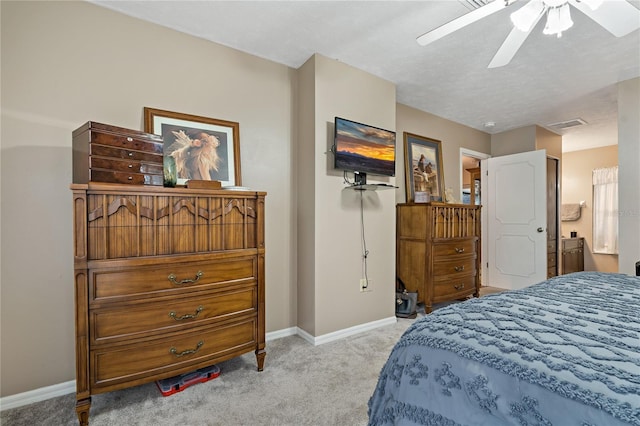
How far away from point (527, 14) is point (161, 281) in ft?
8.05

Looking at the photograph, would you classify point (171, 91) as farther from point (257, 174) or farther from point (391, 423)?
point (391, 423)

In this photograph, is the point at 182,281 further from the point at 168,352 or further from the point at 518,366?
the point at 518,366

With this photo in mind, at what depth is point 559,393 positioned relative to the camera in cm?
76

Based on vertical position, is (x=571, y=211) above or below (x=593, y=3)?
below

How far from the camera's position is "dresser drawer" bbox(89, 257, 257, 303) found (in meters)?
1.65

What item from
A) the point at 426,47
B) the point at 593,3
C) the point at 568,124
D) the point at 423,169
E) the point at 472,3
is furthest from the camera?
the point at 568,124

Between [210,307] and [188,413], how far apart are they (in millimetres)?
574

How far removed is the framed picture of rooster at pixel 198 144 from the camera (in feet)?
7.55

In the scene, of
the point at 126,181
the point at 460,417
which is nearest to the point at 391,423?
the point at 460,417

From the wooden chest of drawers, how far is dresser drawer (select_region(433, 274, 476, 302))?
2.98 metres

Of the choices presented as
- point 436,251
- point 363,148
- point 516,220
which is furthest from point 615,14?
point 516,220

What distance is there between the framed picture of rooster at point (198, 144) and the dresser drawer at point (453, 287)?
96.4 inches

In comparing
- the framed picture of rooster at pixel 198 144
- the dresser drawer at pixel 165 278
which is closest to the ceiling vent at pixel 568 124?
the framed picture of rooster at pixel 198 144

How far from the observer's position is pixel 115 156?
1740 millimetres
